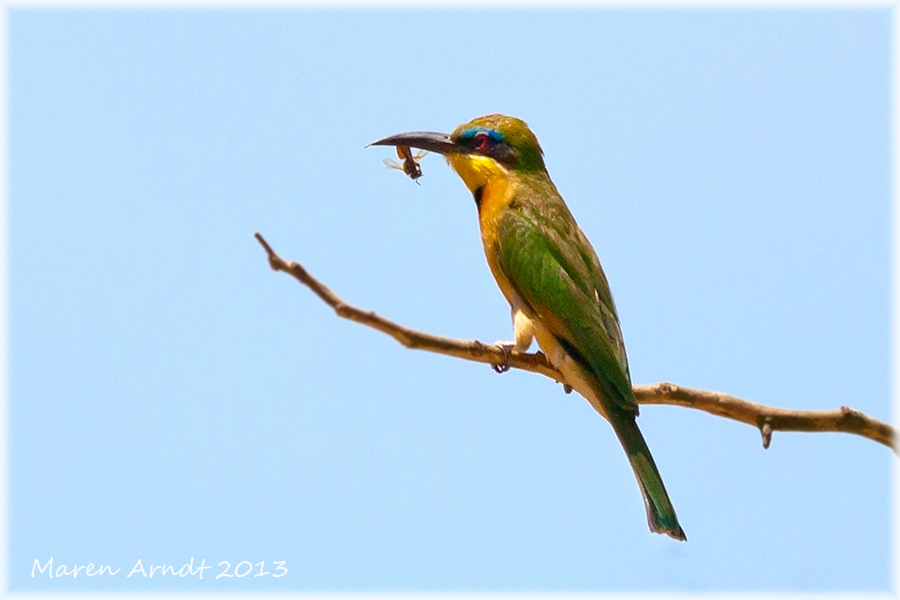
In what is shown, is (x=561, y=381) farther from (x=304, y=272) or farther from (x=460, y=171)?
(x=304, y=272)

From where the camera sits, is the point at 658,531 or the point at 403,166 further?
the point at 403,166

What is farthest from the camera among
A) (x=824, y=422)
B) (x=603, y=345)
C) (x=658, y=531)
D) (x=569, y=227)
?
(x=569, y=227)

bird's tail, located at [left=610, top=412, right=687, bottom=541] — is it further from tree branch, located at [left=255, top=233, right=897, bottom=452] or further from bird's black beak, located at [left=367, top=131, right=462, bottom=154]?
bird's black beak, located at [left=367, top=131, right=462, bottom=154]

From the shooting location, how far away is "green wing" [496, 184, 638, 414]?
150 inches

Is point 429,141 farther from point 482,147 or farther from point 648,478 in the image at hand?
point 648,478

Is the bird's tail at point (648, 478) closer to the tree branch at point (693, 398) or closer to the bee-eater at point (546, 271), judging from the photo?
the bee-eater at point (546, 271)

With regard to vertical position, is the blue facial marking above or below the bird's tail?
above

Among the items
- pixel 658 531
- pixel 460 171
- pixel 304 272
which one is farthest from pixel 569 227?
pixel 304 272

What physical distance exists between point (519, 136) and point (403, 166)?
1.78 ft

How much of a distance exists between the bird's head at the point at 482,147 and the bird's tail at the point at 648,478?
135cm

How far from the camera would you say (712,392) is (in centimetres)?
280

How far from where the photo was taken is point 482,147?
4598 millimetres

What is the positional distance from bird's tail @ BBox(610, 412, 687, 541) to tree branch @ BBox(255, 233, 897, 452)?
514mm

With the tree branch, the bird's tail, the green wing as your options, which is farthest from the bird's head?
the tree branch
